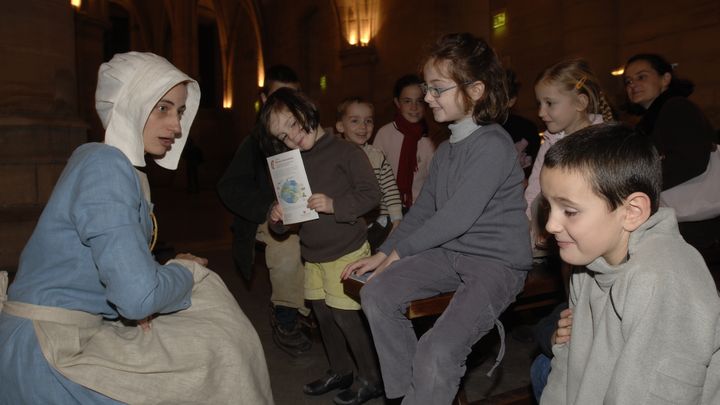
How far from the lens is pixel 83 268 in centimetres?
164

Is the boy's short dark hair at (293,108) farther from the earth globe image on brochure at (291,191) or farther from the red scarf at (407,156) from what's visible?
the red scarf at (407,156)

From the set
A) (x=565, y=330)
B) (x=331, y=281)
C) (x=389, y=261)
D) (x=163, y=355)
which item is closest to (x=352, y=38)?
(x=331, y=281)

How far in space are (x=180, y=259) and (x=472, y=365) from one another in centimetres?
240

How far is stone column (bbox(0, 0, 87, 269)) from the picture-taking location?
568cm

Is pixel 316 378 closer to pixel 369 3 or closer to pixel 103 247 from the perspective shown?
pixel 103 247

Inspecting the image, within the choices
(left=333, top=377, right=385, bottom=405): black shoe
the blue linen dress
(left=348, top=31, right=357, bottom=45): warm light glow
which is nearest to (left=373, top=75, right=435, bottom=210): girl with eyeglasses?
(left=333, top=377, right=385, bottom=405): black shoe

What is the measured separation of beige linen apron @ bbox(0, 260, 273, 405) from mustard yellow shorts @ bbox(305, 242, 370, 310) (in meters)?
1.08

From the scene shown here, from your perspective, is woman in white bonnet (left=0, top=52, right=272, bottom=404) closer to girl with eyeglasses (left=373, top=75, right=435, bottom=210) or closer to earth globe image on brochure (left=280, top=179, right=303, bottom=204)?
earth globe image on brochure (left=280, top=179, right=303, bottom=204)

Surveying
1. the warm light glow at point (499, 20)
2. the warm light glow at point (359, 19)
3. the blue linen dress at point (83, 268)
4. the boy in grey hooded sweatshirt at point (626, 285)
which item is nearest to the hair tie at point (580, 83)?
the boy in grey hooded sweatshirt at point (626, 285)

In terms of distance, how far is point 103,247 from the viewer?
1.50 meters

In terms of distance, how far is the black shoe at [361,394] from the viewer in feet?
9.80

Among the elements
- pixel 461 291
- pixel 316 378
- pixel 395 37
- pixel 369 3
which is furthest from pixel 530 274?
pixel 369 3

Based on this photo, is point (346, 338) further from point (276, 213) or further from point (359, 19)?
point (359, 19)

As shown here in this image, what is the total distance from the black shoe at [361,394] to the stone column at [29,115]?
15.4ft
